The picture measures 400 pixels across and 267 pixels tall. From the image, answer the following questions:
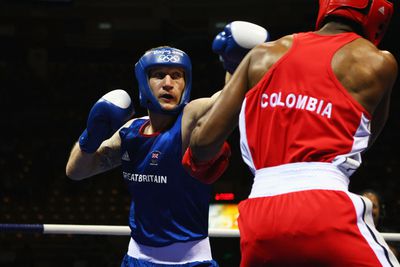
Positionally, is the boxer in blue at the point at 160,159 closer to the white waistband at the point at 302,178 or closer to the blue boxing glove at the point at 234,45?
the blue boxing glove at the point at 234,45

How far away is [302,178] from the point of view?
153 cm

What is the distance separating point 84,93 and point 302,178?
33.3ft

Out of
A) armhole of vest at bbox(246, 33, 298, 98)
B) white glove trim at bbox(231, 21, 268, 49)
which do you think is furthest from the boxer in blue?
armhole of vest at bbox(246, 33, 298, 98)

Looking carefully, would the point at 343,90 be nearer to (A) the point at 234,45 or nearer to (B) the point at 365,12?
(B) the point at 365,12

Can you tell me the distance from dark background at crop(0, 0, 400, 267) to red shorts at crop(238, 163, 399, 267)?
5.75 meters

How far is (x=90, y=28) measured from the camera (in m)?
12.8

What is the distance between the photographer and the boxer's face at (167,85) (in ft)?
9.07

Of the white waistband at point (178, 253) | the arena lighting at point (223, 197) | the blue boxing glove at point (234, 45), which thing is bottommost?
the arena lighting at point (223, 197)

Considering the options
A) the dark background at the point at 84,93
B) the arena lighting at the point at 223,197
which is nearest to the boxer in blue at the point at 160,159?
the dark background at the point at 84,93

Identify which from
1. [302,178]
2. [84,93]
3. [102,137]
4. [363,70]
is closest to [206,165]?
[302,178]

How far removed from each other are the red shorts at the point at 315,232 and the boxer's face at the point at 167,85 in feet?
4.24

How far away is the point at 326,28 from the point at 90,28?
1143 cm

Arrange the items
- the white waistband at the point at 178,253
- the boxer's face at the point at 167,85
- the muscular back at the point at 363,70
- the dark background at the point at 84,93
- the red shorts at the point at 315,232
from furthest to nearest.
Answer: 1. the dark background at the point at 84,93
2. the boxer's face at the point at 167,85
3. the white waistband at the point at 178,253
4. the muscular back at the point at 363,70
5. the red shorts at the point at 315,232

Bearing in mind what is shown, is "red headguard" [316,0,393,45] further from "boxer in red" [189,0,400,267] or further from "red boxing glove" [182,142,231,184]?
"red boxing glove" [182,142,231,184]
